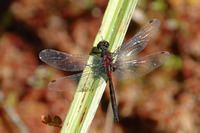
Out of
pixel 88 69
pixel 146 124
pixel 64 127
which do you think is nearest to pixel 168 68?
pixel 146 124

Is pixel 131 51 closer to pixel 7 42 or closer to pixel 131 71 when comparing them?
pixel 131 71

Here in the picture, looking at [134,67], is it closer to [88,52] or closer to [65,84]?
[65,84]

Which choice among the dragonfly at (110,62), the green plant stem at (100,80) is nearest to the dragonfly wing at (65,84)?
the dragonfly at (110,62)

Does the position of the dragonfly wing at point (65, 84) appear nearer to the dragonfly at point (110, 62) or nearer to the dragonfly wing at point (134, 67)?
the dragonfly at point (110, 62)

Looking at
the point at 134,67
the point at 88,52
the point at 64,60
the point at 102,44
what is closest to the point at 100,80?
the point at 102,44

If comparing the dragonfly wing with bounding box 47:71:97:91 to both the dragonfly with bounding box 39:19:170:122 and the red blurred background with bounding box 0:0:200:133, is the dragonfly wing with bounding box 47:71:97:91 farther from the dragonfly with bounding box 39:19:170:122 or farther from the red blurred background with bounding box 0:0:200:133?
the red blurred background with bounding box 0:0:200:133
